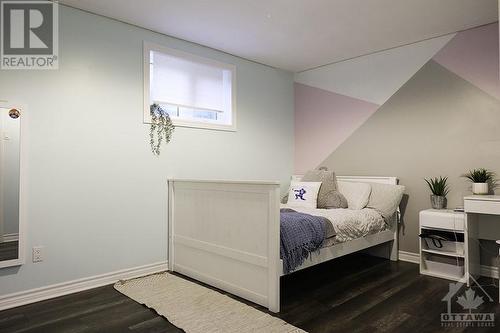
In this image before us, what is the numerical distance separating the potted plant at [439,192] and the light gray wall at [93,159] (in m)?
2.36

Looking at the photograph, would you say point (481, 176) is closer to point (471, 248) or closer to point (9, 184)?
point (471, 248)

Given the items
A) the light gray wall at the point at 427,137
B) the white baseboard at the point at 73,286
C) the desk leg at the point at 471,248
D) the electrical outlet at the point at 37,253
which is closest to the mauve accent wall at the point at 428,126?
the light gray wall at the point at 427,137

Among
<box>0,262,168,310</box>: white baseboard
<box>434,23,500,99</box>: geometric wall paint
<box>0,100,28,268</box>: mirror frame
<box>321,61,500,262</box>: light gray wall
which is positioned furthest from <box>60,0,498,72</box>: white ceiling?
<box>0,262,168,310</box>: white baseboard

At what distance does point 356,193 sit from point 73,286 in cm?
283

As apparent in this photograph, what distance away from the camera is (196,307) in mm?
2381

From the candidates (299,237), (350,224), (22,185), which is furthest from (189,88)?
(350,224)

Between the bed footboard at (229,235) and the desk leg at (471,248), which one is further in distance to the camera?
the desk leg at (471,248)

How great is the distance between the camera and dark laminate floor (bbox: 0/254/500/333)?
2123 mm

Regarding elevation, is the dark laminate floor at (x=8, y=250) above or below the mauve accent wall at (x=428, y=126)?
below

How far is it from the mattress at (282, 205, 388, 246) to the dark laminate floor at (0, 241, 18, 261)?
238cm

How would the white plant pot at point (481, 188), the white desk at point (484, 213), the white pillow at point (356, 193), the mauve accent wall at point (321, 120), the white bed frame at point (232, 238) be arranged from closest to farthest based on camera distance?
1. the white bed frame at point (232, 238)
2. the white desk at point (484, 213)
3. the white plant pot at point (481, 188)
4. the white pillow at point (356, 193)
5. the mauve accent wall at point (321, 120)

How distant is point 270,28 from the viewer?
320cm

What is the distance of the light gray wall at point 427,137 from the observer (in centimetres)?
318

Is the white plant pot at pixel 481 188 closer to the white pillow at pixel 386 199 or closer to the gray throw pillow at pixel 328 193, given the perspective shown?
the white pillow at pixel 386 199
